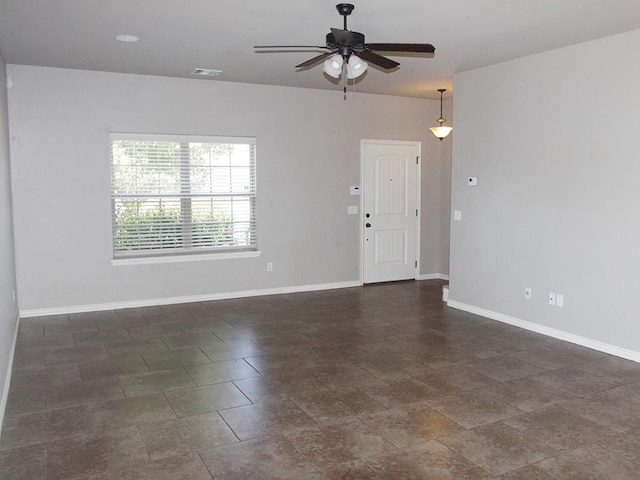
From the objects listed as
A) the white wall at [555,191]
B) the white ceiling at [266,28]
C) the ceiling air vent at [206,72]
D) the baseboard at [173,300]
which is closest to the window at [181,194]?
the baseboard at [173,300]

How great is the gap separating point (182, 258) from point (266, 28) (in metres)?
3.19

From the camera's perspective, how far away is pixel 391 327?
5520 millimetres

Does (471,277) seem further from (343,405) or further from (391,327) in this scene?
(343,405)

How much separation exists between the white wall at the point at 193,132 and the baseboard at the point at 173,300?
4cm

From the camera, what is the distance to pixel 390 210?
7.91 meters

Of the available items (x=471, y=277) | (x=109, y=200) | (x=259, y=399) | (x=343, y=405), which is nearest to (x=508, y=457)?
(x=343, y=405)

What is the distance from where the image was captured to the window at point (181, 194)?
6242mm

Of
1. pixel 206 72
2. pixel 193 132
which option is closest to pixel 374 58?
pixel 206 72

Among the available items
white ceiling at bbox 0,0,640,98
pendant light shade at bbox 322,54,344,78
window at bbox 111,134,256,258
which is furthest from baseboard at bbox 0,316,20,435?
pendant light shade at bbox 322,54,344,78

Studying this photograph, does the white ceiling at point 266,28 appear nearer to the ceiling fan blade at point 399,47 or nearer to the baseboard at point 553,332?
the ceiling fan blade at point 399,47

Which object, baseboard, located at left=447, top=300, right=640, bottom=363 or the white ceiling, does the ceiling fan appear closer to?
the white ceiling

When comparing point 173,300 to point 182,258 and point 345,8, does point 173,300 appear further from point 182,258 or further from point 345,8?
point 345,8

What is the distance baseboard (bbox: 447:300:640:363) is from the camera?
4.57m

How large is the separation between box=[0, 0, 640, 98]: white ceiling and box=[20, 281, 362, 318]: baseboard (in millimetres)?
2614
